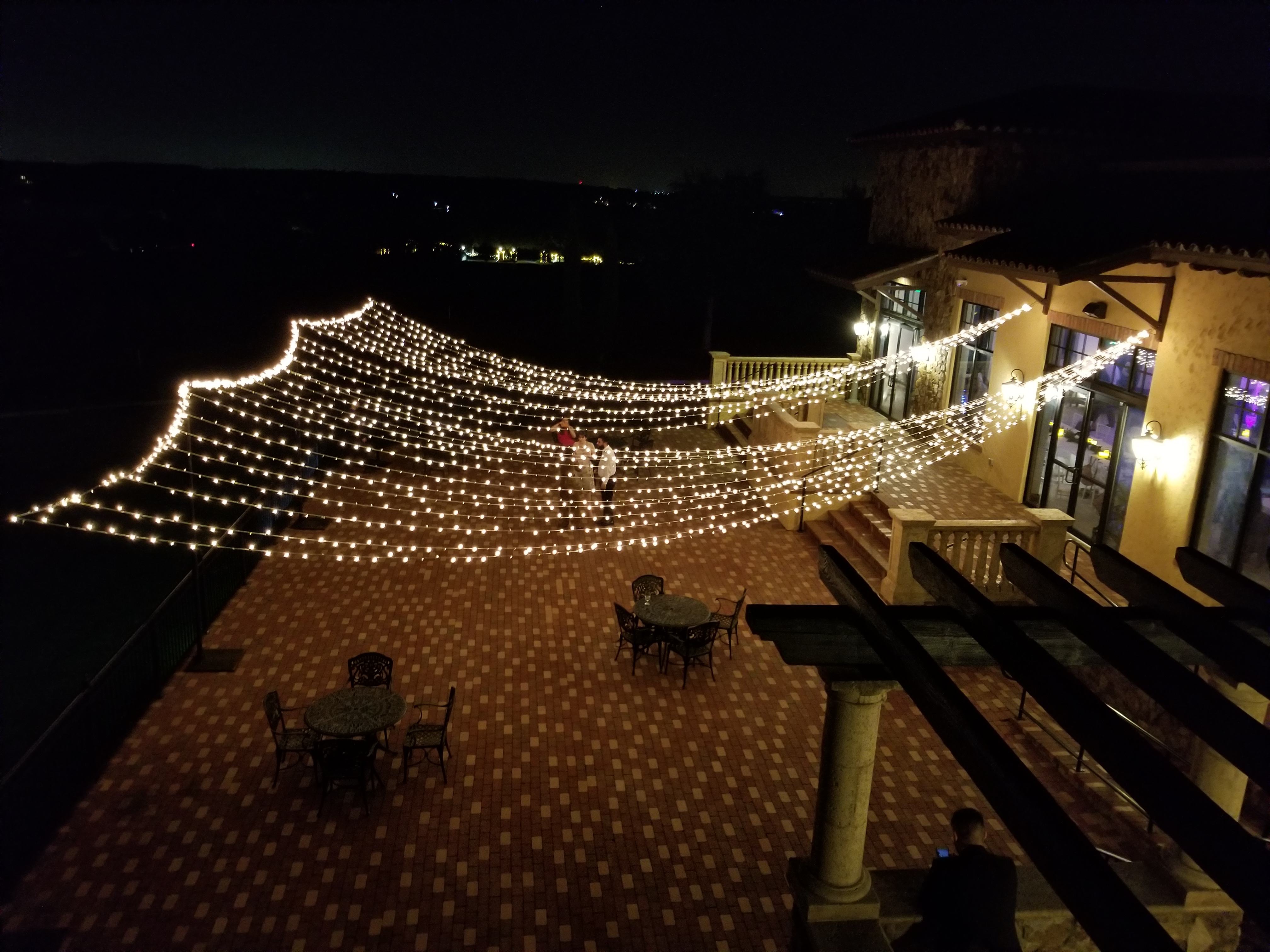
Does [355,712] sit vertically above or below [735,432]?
below

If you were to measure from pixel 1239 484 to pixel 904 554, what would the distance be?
3.27 m

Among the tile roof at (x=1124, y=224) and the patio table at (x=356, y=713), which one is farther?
the tile roof at (x=1124, y=224)

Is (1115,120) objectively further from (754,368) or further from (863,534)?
(863,534)

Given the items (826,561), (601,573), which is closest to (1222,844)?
(826,561)

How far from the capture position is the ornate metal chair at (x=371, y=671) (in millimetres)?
8430

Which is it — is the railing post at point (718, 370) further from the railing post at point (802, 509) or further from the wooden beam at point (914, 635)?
the wooden beam at point (914, 635)

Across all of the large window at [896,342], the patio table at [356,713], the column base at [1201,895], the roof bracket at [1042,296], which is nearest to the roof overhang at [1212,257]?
the roof bracket at [1042,296]

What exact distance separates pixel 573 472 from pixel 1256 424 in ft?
28.6

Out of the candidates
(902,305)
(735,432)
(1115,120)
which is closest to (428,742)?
(735,432)

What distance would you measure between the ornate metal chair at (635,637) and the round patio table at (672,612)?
0.13 metres

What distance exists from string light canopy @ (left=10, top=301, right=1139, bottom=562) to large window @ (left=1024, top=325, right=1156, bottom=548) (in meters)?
0.31

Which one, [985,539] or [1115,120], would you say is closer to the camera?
[985,539]

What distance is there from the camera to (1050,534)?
980 cm

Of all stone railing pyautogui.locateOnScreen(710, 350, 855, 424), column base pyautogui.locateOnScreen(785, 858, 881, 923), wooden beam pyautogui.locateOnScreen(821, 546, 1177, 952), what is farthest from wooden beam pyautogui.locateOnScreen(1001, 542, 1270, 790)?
stone railing pyautogui.locateOnScreen(710, 350, 855, 424)
